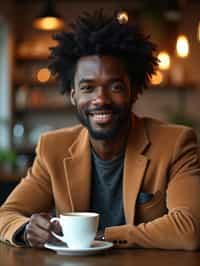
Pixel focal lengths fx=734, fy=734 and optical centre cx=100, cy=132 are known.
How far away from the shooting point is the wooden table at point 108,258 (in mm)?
1900

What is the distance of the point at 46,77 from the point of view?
848 centimetres

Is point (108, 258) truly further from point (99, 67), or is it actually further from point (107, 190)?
point (99, 67)

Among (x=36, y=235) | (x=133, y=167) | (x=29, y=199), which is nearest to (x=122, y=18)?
(x=133, y=167)

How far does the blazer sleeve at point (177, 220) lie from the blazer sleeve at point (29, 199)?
1.18 ft

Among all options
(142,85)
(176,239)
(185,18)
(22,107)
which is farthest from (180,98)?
(176,239)

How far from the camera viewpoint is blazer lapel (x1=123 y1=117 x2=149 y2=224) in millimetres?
2473

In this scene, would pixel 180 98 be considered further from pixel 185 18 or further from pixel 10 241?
pixel 10 241

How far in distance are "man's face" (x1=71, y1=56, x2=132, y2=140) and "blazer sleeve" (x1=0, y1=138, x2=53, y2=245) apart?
9.6 inches

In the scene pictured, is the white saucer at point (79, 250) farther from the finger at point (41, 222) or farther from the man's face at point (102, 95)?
the man's face at point (102, 95)

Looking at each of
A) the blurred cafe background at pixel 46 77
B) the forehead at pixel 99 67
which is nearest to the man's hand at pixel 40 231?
the forehead at pixel 99 67

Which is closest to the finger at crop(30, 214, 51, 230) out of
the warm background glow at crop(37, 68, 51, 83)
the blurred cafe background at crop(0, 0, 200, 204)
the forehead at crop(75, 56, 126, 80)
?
the forehead at crop(75, 56, 126, 80)

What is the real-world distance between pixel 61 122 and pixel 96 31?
5.99m

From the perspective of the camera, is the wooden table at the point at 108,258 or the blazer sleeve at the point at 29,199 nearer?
the wooden table at the point at 108,258

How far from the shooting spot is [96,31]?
257 cm
